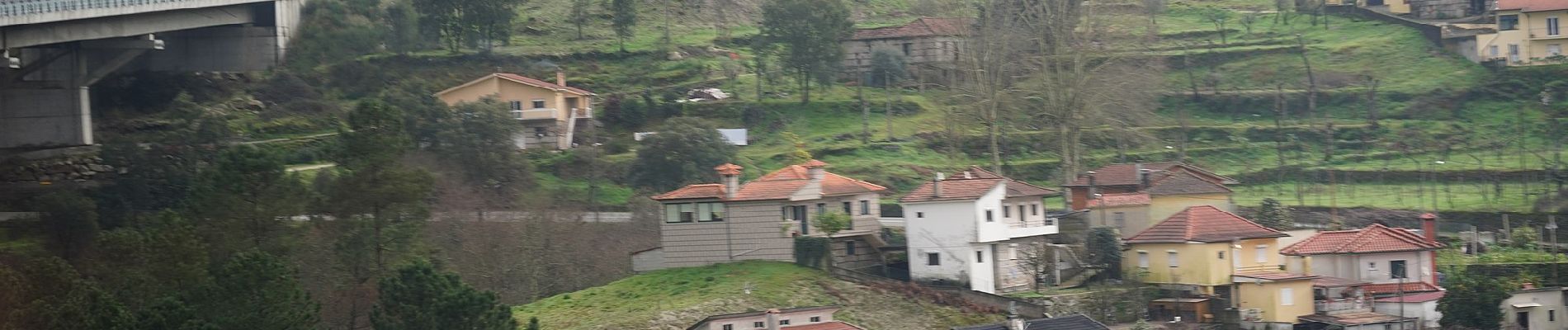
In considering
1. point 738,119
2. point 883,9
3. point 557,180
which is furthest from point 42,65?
point 883,9

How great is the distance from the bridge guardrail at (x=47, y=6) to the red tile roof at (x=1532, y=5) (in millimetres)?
44020

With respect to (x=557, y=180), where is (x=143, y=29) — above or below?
above

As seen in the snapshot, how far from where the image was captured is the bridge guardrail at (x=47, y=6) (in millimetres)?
43438

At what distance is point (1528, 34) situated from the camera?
64.4 meters

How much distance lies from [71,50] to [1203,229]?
30726 millimetres

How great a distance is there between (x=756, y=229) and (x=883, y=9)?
40.4 metres

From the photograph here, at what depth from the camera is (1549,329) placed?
136ft

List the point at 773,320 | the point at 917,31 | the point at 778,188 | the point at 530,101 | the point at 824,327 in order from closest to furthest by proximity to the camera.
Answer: the point at 773,320 < the point at 824,327 < the point at 778,188 < the point at 530,101 < the point at 917,31

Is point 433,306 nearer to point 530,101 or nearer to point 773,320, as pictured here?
point 773,320

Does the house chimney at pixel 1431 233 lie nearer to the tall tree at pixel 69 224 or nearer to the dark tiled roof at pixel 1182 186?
the dark tiled roof at pixel 1182 186

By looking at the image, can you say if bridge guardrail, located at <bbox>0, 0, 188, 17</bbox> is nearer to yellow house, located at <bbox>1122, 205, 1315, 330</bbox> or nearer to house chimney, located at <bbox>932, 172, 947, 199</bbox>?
house chimney, located at <bbox>932, 172, 947, 199</bbox>

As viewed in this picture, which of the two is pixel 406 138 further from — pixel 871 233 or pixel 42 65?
pixel 42 65

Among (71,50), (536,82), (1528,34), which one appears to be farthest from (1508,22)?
(71,50)

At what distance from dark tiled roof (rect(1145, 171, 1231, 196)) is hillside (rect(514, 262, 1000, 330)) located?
7.98m
